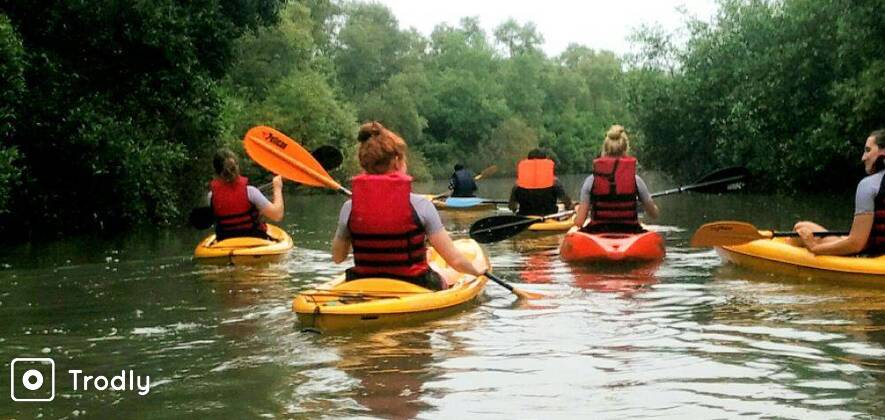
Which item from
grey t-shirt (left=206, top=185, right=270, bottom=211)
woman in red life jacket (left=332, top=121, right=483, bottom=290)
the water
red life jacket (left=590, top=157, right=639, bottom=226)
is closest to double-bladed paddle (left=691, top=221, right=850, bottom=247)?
the water

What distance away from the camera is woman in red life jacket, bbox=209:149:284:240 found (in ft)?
32.5

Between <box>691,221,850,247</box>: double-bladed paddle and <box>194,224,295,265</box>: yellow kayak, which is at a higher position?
<box>691,221,850,247</box>: double-bladed paddle

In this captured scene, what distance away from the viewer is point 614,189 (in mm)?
9539

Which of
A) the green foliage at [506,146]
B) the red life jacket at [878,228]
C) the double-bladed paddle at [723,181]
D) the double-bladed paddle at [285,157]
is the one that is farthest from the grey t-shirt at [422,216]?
the green foliage at [506,146]

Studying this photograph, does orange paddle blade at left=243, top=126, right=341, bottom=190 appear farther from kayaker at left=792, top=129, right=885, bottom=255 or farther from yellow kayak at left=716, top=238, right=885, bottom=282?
kayaker at left=792, top=129, right=885, bottom=255

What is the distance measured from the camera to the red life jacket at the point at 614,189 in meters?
9.49

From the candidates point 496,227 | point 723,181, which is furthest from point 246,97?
point 496,227

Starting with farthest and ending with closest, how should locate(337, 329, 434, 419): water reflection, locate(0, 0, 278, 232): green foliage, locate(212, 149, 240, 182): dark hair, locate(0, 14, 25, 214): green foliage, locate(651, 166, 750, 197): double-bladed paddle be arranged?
locate(0, 0, 278, 232): green foliage → locate(0, 14, 25, 214): green foliage → locate(651, 166, 750, 197): double-bladed paddle → locate(212, 149, 240, 182): dark hair → locate(337, 329, 434, 419): water reflection

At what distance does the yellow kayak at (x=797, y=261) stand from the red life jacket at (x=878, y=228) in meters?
0.12

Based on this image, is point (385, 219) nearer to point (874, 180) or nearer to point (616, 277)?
point (616, 277)

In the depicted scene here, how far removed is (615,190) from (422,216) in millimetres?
3612

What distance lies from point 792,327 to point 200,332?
11.7 feet

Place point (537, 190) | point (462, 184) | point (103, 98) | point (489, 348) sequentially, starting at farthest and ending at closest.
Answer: point (462, 184) < point (103, 98) < point (537, 190) < point (489, 348)

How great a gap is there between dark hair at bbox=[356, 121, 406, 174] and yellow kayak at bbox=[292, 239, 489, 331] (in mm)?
717
